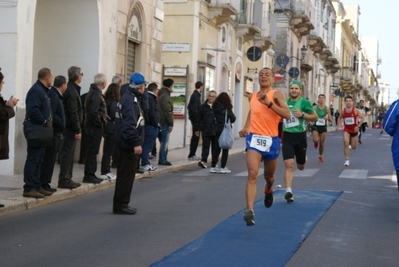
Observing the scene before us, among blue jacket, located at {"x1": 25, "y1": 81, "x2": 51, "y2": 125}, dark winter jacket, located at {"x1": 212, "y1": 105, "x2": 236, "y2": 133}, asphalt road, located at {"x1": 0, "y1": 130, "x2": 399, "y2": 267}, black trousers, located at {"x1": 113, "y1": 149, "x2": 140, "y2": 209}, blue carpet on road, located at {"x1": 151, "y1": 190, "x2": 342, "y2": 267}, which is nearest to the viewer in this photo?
blue carpet on road, located at {"x1": 151, "y1": 190, "x2": 342, "y2": 267}

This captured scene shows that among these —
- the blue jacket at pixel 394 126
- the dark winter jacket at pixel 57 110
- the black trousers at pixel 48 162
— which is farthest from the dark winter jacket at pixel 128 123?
the blue jacket at pixel 394 126

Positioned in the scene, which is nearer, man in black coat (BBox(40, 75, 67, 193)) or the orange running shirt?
the orange running shirt

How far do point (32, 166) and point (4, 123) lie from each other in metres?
1.34

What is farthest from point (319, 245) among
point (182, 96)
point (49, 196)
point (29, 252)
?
point (182, 96)

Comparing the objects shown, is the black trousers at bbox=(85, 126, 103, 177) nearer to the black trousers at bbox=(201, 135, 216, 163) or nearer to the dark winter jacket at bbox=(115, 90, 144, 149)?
the dark winter jacket at bbox=(115, 90, 144, 149)

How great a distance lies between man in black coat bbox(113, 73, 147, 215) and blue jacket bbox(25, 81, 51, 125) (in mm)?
1294

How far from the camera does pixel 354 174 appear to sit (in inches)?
722

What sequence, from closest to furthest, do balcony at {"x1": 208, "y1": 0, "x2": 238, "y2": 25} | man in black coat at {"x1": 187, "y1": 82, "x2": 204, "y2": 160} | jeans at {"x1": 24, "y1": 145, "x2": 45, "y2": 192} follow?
jeans at {"x1": 24, "y1": 145, "x2": 45, "y2": 192}
man in black coat at {"x1": 187, "y1": 82, "x2": 204, "y2": 160}
balcony at {"x1": 208, "y1": 0, "x2": 238, "y2": 25}

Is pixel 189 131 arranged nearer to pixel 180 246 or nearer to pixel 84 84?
pixel 84 84

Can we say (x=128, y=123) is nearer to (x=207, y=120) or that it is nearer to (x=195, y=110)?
(x=207, y=120)

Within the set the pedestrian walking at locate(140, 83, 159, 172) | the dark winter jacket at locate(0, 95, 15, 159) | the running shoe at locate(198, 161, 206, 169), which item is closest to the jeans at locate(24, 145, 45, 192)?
the dark winter jacket at locate(0, 95, 15, 159)

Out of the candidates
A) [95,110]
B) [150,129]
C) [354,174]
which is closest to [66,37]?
[150,129]

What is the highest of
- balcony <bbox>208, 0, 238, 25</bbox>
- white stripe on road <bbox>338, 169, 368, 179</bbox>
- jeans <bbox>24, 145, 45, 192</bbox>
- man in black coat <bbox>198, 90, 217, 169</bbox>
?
balcony <bbox>208, 0, 238, 25</bbox>

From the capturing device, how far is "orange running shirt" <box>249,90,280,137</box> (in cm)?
1015
